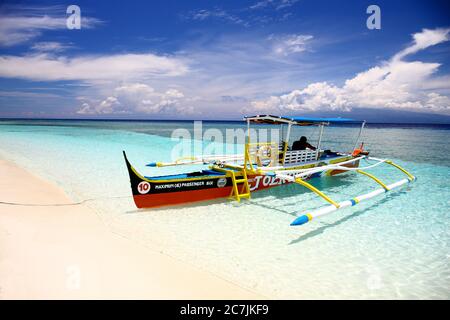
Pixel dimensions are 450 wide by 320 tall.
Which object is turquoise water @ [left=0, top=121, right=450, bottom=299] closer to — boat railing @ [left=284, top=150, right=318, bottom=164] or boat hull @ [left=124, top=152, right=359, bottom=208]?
boat hull @ [left=124, top=152, right=359, bottom=208]

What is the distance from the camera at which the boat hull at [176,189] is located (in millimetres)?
6520

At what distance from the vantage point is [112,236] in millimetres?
5355

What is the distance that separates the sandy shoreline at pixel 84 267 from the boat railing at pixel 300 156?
575 cm

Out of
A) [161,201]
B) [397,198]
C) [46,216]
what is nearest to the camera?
[46,216]

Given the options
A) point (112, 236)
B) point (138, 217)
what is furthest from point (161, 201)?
point (112, 236)

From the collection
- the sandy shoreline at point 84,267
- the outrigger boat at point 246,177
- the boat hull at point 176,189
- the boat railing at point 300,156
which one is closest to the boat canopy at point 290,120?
the outrigger boat at point 246,177

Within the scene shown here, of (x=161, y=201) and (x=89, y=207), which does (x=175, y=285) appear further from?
(x=89, y=207)

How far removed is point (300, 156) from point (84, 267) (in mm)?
7498

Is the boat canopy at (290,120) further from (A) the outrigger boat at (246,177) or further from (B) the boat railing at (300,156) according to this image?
(B) the boat railing at (300,156)

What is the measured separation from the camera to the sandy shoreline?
3527mm
